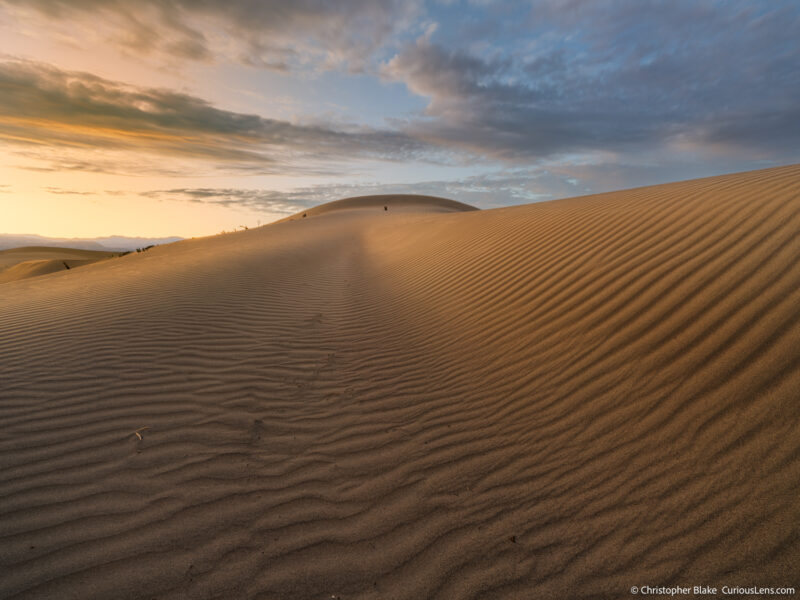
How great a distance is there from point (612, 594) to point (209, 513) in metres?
2.44

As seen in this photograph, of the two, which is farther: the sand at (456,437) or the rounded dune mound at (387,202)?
the rounded dune mound at (387,202)

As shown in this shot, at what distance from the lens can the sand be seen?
2271 mm

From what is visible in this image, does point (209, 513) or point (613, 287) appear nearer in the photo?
point (209, 513)

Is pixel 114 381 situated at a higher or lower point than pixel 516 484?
lower

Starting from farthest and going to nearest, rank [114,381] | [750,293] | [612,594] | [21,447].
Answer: [114,381] < [750,293] < [21,447] < [612,594]

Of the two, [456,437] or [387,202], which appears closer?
[456,437]

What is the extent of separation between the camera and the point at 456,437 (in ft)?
11.5

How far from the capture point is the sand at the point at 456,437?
2271 millimetres

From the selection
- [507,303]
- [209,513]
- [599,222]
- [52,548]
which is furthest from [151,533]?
[599,222]

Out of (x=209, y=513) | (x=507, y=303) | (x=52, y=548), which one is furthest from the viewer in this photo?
(x=507, y=303)

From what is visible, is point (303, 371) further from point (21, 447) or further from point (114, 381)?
point (21, 447)

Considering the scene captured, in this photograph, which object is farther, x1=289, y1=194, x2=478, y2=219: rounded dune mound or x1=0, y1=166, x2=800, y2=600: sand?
x1=289, y1=194, x2=478, y2=219: rounded dune mound

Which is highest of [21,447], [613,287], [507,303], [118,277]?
[613,287]

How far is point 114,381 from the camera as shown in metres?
4.46
